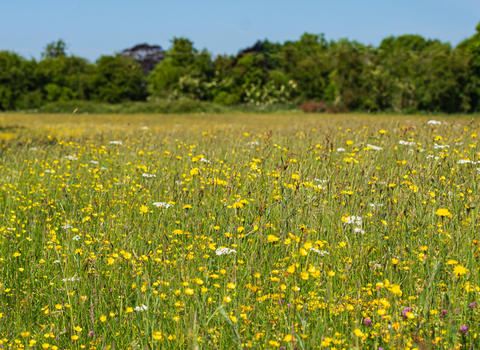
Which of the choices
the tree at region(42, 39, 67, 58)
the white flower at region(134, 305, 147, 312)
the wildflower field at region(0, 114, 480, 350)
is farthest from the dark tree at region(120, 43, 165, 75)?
the white flower at region(134, 305, 147, 312)

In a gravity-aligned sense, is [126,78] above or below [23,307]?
above

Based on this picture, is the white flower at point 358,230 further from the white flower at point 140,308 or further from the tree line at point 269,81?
the tree line at point 269,81

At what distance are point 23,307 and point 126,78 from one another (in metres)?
45.0

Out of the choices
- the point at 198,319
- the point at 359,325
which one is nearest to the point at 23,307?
the point at 198,319

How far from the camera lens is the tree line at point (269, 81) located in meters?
40.9

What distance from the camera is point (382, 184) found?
352 centimetres

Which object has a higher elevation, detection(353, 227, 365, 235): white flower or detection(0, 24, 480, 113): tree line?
detection(0, 24, 480, 113): tree line

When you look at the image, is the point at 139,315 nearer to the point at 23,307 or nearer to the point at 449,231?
the point at 23,307

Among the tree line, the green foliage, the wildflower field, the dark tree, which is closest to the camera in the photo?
the wildflower field

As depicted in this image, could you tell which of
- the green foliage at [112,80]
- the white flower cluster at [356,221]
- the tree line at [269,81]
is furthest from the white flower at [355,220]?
the green foliage at [112,80]

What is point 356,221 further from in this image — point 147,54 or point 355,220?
point 147,54

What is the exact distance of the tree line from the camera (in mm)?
40906

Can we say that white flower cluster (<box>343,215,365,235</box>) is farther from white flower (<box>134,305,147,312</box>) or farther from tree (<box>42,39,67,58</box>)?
tree (<box>42,39,67,58</box>)

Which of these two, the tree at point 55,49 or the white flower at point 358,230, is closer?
the white flower at point 358,230
